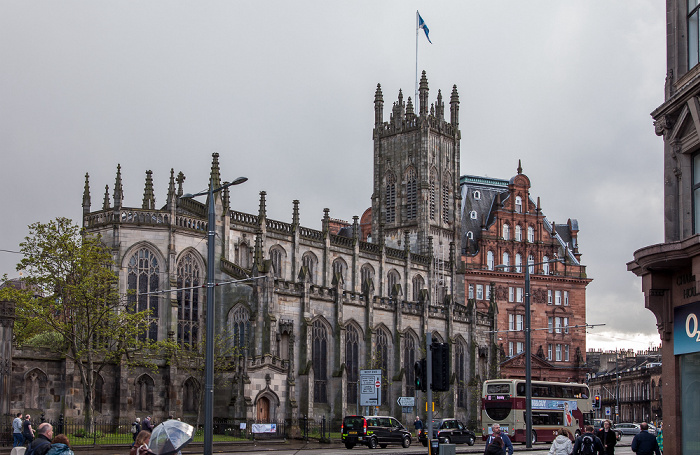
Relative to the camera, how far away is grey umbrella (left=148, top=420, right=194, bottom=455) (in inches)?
497

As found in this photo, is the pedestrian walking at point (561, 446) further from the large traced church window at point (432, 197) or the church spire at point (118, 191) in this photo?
the large traced church window at point (432, 197)

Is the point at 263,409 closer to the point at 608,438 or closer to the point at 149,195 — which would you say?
the point at 149,195

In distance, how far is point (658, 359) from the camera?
125 meters

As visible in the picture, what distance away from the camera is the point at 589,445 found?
21.5 metres

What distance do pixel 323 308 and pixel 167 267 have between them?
1202 centimetres

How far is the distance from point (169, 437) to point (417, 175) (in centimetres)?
7931

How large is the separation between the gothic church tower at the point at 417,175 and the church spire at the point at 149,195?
29.0m

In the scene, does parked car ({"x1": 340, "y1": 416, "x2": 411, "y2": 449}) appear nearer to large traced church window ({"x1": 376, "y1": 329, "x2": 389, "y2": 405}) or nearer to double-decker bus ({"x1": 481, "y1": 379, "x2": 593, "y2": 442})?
double-decker bus ({"x1": 481, "y1": 379, "x2": 593, "y2": 442})

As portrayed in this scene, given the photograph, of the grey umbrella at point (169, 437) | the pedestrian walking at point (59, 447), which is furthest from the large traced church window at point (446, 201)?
the grey umbrella at point (169, 437)

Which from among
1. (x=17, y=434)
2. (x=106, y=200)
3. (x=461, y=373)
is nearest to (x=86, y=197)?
(x=106, y=200)

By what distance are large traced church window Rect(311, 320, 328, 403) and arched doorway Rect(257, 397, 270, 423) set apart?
7.85 metres

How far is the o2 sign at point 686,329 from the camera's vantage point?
22.8m

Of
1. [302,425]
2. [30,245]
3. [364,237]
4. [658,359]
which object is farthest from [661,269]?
[658,359]

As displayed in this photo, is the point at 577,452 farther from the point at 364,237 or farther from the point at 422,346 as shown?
the point at 364,237
